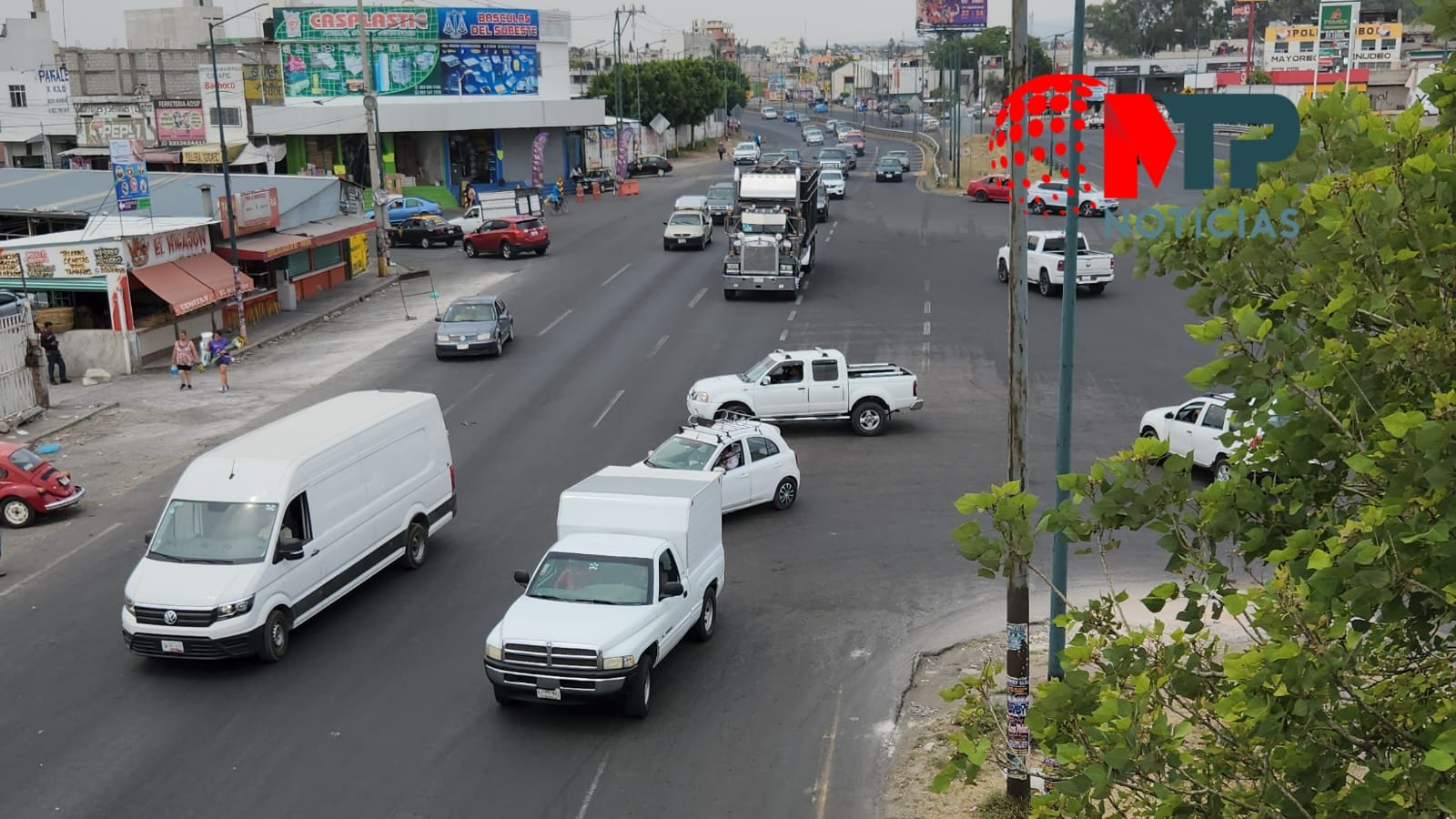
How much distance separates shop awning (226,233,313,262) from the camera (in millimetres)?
39156

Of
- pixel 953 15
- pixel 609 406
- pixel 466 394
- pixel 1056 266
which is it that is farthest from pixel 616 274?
pixel 953 15

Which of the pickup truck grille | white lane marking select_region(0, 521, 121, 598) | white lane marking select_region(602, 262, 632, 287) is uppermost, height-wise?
the pickup truck grille

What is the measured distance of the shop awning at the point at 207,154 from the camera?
67.7 meters

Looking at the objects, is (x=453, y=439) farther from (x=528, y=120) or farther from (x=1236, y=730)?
(x=528, y=120)

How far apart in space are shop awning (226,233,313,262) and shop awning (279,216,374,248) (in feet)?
1.95

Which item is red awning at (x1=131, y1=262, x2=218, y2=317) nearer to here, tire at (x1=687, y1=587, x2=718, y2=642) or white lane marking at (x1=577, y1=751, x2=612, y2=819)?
tire at (x1=687, y1=587, x2=718, y2=642)

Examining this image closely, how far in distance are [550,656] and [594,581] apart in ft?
4.59

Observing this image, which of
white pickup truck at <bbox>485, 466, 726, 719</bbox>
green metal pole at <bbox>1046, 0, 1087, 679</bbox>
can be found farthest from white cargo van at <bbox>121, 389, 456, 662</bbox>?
Result: green metal pole at <bbox>1046, 0, 1087, 679</bbox>

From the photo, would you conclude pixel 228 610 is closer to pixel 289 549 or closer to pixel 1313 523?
pixel 289 549

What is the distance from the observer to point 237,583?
15.9 meters

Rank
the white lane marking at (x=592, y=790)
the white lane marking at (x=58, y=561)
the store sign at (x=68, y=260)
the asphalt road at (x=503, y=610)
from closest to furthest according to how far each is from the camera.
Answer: the white lane marking at (x=592, y=790) < the asphalt road at (x=503, y=610) < the white lane marking at (x=58, y=561) < the store sign at (x=68, y=260)

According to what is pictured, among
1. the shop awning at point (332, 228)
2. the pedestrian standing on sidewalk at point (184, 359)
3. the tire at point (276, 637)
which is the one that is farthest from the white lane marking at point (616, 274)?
the tire at point (276, 637)

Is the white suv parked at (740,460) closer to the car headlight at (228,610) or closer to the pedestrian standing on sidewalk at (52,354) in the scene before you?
the car headlight at (228,610)

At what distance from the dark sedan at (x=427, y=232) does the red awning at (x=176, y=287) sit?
66.4 feet
